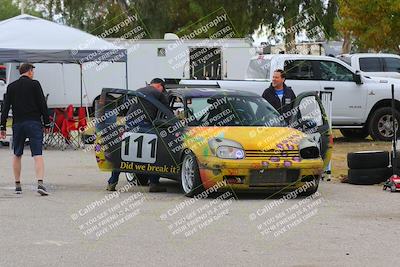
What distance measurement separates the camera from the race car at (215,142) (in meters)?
11.7

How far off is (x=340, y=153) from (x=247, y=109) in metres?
6.80

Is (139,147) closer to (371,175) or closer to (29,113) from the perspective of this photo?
(29,113)

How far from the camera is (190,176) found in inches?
474

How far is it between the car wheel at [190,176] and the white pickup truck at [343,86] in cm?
892

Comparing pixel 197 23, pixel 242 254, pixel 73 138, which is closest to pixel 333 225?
pixel 242 254

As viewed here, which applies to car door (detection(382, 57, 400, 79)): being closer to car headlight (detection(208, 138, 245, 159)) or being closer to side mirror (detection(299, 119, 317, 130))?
side mirror (detection(299, 119, 317, 130))

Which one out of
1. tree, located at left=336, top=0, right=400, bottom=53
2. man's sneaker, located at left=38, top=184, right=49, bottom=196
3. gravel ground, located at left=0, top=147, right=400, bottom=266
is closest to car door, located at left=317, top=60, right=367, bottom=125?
tree, located at left=336, top=0, right=400, bottom=53

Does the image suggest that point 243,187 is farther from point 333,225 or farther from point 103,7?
point 103,7

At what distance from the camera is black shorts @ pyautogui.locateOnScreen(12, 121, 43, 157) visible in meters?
12.4

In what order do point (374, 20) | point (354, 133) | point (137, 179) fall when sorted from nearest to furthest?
point (137, 179) → point (354, 133) → point (374, 20)

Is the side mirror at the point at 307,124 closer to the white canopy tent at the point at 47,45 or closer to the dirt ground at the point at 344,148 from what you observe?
the dirt ground at the point at 344,148

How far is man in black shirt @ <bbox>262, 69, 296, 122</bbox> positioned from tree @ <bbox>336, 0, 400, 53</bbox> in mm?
8455

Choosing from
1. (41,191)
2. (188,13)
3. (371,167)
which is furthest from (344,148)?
(188,13)

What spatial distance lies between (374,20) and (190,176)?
13.3 meters
